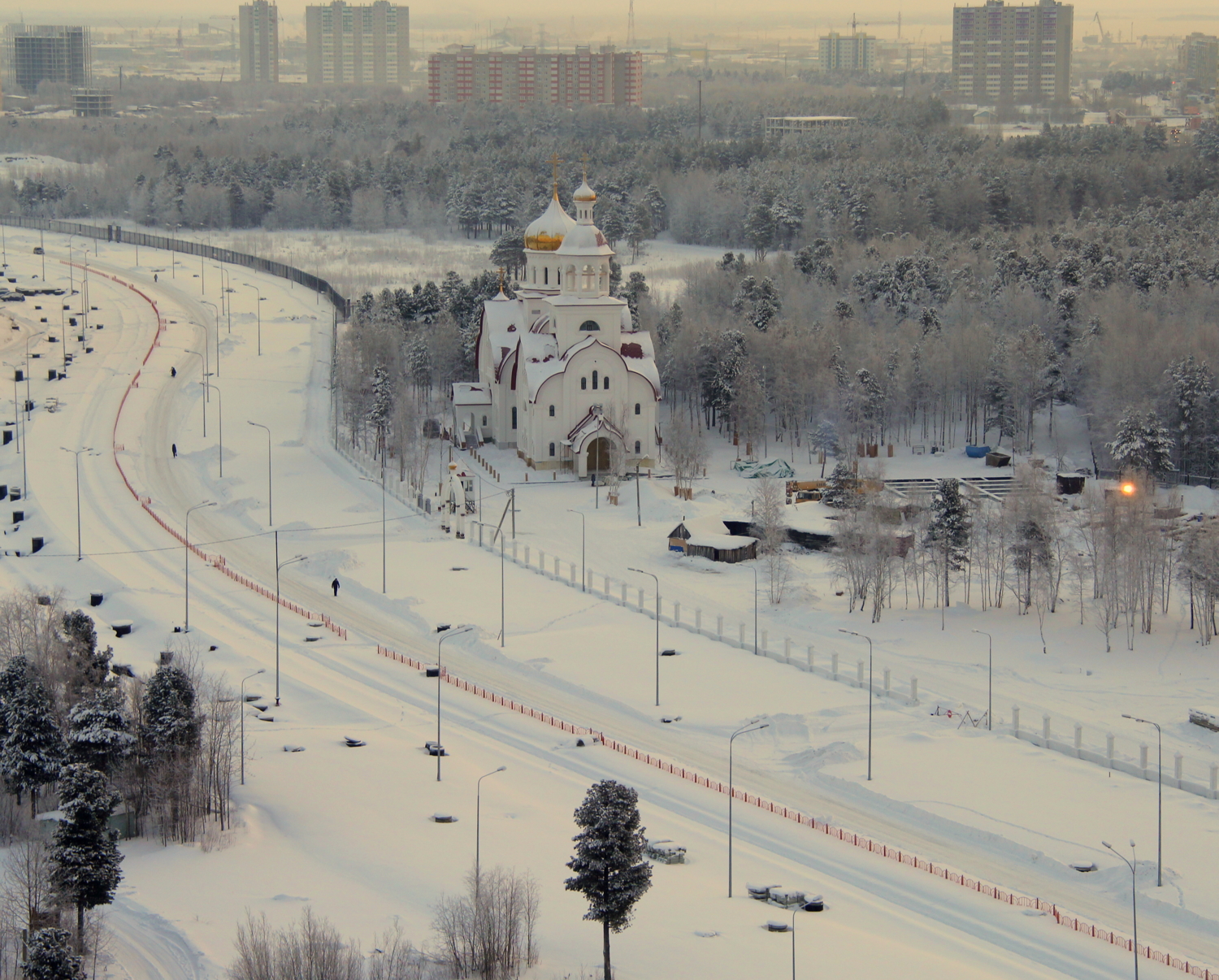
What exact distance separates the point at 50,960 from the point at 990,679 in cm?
3042

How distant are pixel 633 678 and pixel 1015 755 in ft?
41.7

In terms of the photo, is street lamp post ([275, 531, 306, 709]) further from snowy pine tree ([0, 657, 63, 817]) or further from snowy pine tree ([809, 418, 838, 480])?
snowy pine tree ([809, 418, 838, 480])

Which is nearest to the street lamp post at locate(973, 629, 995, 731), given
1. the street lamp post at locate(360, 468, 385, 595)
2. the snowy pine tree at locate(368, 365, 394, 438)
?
the street lamp post at locate(360, 468, 385, 595)

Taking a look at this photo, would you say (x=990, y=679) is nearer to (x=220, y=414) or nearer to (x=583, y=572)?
(x=583, y=572)

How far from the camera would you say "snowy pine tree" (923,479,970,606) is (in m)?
67.2

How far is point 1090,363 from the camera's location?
91.4 meters

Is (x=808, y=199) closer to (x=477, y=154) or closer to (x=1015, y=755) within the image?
(x=477, y=154)

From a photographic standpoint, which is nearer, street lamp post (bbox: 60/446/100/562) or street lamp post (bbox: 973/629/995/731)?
street lamp post (bbox: 973/629/995/731)

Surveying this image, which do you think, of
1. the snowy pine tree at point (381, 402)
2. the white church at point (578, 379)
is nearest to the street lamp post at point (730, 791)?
the white church at point (578, 379)

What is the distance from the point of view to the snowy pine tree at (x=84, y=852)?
41625 millimetres

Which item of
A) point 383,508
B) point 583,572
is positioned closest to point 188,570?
point 383,508

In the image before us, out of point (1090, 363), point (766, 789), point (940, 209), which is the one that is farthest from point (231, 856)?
point (940, 209)

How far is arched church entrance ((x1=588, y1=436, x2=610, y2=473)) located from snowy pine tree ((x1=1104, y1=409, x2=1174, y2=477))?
21729 millimetres

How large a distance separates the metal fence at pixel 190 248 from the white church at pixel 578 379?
39.9 meters
